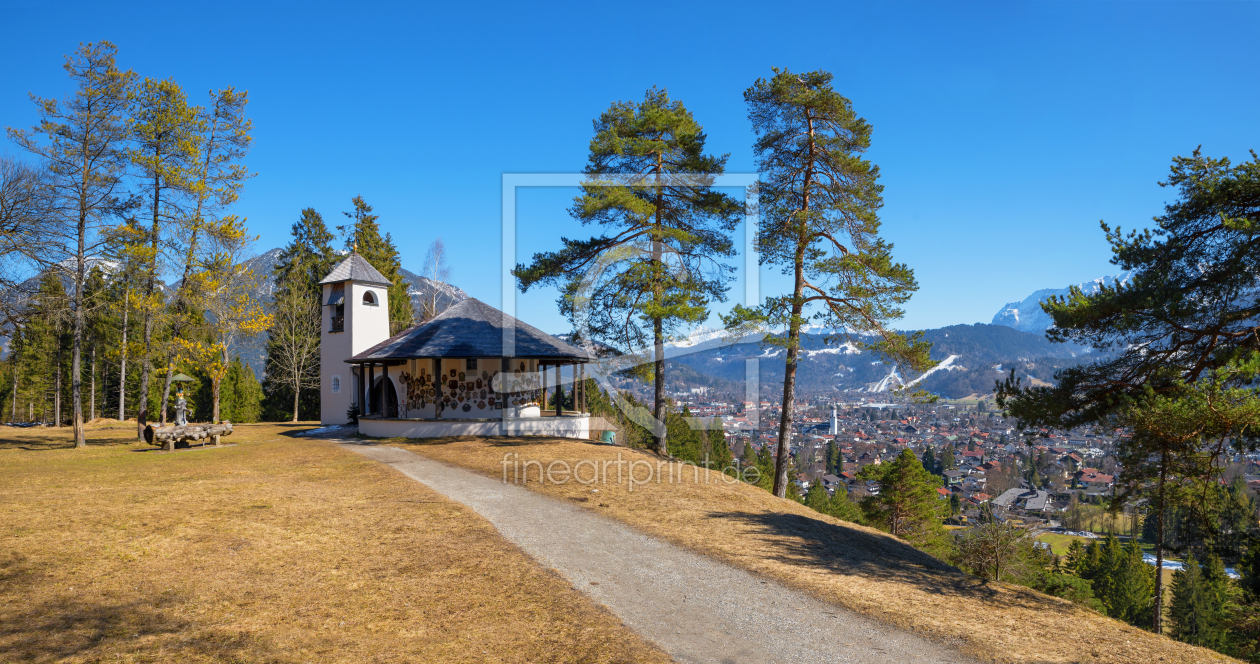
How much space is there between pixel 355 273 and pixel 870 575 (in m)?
28.3

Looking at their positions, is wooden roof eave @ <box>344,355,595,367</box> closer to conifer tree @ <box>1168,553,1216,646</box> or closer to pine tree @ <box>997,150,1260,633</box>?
pine tree @ <box>997,150,1260,633</box>

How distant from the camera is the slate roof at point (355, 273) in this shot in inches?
1178

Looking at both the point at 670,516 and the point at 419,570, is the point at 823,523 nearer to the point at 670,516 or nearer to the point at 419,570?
the point at 670,516

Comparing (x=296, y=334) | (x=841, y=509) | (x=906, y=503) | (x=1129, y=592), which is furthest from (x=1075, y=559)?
(x=296, y=334)

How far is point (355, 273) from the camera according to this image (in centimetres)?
3003

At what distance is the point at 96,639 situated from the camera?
199 inches

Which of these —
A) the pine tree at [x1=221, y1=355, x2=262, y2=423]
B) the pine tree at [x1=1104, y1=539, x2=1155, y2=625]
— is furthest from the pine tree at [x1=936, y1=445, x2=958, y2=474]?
the pine tree at [x1=221, y1=355, x2=262, y2=423]

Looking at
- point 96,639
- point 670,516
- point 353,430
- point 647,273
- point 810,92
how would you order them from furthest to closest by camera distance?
point 353,430 → point 647,273 → point 810,92 → point 670,516 → point 96,639

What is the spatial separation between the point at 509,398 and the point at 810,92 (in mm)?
15611

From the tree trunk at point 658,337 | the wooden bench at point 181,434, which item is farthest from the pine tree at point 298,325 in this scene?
the tree trunk at point 658,337

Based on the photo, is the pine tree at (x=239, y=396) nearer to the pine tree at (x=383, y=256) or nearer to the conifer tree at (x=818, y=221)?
the pine tree at (x=383, y=256)

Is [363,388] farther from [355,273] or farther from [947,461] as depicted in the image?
[947,461]

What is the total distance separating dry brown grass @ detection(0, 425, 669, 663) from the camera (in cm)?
522

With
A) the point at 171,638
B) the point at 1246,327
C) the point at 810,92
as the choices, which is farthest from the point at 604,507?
the point at 810,92
